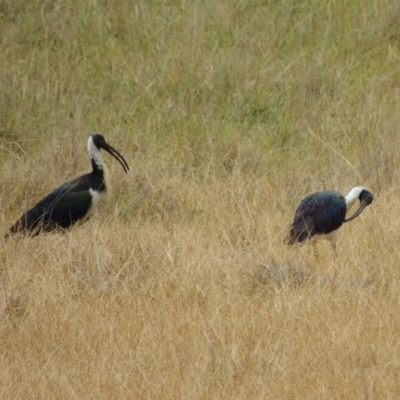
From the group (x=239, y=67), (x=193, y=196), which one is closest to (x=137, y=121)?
(x=239, y=67)

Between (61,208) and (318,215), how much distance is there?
1.72m

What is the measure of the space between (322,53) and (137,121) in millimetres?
2043

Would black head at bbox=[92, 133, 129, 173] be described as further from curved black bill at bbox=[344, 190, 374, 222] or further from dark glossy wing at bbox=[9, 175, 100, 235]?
curved black bill at bbox=[344, 190, 374, 222]

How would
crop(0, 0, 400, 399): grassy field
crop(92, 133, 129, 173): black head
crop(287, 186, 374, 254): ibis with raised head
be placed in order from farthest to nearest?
crop(92, 133, 129, 173): black head < crop(287, 186, 374, 254): ibis with raised head < crop(0, 0, 400, 399): grassy field

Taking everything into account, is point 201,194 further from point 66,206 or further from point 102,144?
point 66,206

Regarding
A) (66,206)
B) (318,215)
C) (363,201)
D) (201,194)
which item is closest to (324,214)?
(318,215)

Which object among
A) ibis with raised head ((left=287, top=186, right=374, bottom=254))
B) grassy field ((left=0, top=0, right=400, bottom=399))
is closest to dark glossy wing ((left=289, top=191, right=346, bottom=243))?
ibis with raised head ((left=287, top=186, right=374, bottom=254))

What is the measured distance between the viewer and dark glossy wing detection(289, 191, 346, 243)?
24.9 ft

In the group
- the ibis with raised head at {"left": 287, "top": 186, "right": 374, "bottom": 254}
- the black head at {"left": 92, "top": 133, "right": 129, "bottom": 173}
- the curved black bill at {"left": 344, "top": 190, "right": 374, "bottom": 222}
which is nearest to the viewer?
the ibis with raised head at {"left": 287, "top": 186, "right": 374, "bottom": 254}

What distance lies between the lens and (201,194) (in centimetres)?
855

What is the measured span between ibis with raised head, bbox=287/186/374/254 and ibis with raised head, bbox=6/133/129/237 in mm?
1408

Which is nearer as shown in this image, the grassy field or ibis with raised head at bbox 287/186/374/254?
the grassy field

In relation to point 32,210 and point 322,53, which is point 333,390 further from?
point 322,53

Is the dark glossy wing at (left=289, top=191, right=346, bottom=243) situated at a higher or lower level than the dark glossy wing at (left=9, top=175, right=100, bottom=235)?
lower
